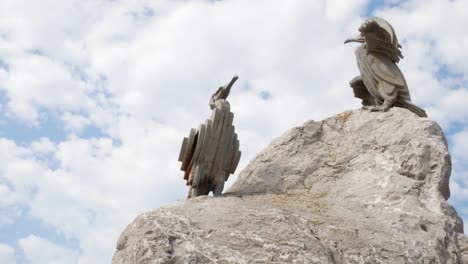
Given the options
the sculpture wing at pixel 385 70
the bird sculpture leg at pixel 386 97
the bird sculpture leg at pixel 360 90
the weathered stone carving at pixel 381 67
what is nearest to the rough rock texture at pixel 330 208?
the bird sculpture leg at pixel 386 97

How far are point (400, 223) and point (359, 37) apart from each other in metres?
3.61

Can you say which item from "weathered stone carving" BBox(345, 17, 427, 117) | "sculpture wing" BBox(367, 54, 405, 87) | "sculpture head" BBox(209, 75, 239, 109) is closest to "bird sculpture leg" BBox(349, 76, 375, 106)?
"weathered stone carving" BBox(345, 17, 427, 117)

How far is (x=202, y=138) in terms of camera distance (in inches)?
273

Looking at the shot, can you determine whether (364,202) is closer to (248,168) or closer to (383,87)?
(248,168)

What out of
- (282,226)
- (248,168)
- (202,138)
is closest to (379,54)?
(248,168)

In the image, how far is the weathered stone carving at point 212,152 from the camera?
6977 mm

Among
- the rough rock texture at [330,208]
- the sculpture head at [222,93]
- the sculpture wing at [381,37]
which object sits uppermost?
the sculpture wing at [381,37]

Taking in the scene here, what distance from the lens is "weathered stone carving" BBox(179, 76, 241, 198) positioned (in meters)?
6.98

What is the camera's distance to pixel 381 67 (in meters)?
8.41

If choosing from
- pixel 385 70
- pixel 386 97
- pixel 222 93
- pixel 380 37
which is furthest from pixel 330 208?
pixel 380 37

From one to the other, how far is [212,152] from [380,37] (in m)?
2.94

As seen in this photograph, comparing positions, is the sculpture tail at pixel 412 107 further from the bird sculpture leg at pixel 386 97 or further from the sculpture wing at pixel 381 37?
the sculpture wing at pixel 381 37

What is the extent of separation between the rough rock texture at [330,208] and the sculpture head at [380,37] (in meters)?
1.03

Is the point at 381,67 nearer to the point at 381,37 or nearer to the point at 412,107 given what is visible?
the point at 381,37
